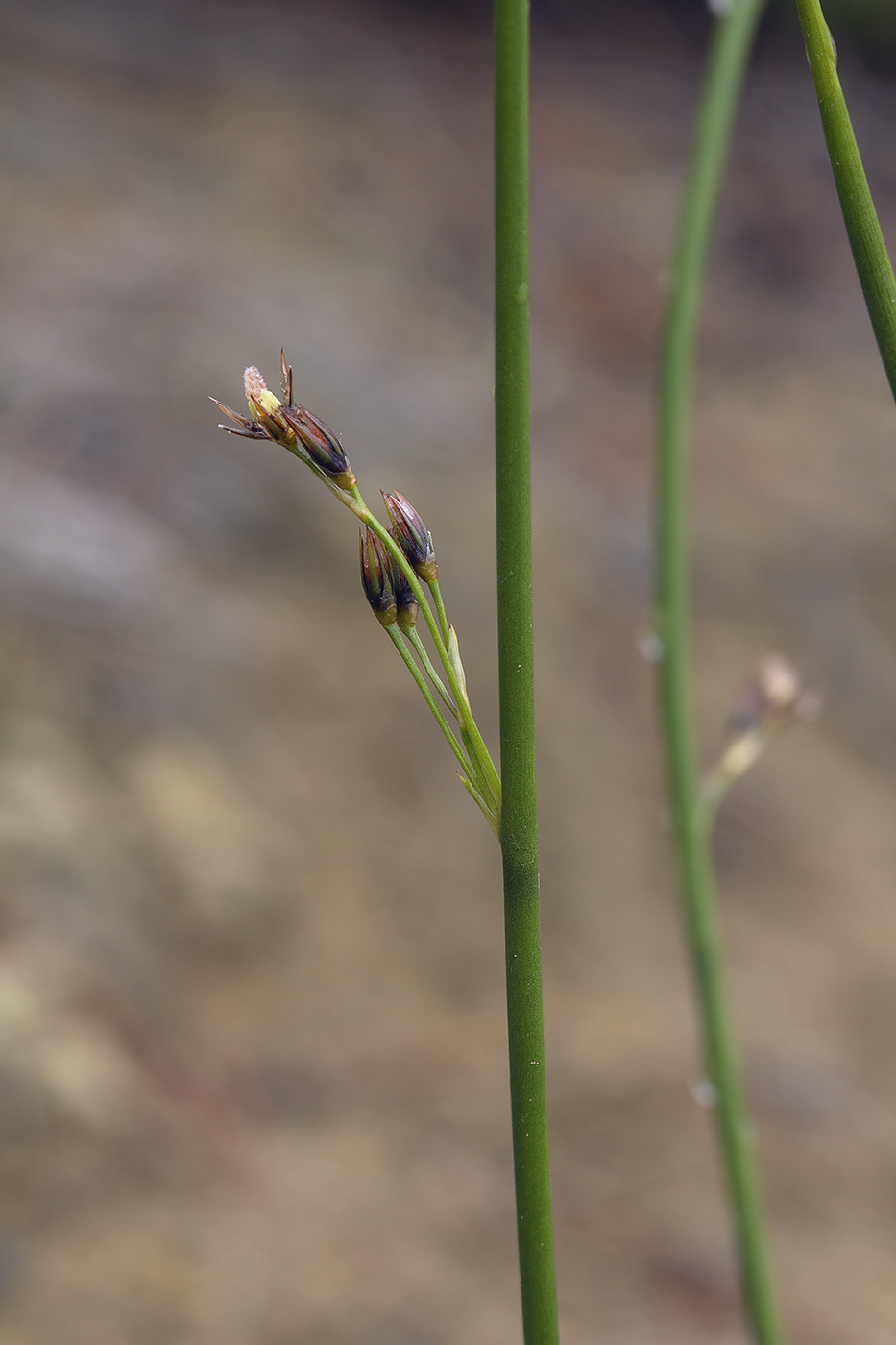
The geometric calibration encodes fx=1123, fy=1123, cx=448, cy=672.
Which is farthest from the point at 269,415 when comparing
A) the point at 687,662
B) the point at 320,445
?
the point at 687,662

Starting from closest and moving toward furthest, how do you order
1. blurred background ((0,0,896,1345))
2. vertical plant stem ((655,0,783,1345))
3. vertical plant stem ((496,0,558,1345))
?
vertical plant stem ((496,0,558,1345))
vertical plant stem ((655,0,783,1345))
blurred background ((0,0,896,1345))

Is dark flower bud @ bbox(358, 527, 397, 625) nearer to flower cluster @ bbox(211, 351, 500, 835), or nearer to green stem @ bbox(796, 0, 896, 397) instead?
flower cluster @ bbox(211, 351, 500, 835)

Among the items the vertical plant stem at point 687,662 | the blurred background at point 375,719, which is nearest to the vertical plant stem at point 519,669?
the vertical plant stem at point 687,662

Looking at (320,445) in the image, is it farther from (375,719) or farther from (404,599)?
(375,719)

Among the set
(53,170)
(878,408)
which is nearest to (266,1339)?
(53,170)

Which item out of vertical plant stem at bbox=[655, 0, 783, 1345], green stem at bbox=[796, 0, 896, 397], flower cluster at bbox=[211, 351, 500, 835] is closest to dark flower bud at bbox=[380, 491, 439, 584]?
flower cluster at bbox=[211, 351, 500, 835]

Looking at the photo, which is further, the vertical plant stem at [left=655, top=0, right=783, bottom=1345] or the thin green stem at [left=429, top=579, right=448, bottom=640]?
the vertical plant stem at [left=655, top=0, right=783, bottom=1345]
